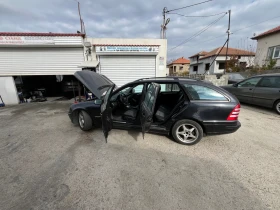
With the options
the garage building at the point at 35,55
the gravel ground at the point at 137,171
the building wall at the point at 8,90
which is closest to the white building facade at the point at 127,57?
the garage building at the point at 35,55

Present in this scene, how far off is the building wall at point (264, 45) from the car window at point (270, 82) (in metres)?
12.4

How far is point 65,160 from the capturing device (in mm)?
2475

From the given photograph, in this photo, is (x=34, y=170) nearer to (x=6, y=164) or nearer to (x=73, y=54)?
(x=6, y=164)

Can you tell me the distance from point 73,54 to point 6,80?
12.6ft

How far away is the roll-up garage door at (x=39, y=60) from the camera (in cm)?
687

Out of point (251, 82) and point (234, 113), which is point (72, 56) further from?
point (251, 82)

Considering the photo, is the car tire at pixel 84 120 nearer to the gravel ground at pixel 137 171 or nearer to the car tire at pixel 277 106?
the gravel ground at pixel 137 171

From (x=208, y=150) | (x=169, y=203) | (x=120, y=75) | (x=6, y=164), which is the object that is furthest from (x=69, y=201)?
(x=120, y=75)

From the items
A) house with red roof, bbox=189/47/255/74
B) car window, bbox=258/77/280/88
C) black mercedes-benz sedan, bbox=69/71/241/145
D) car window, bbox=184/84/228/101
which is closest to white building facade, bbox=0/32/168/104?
black mercedes-benz sedan, bbox=69/71/241/145

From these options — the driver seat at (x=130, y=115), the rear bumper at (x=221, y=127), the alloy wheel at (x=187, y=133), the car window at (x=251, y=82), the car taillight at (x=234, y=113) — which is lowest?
the alloy wheel at (x=187, y=133)

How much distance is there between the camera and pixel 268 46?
13812 mm

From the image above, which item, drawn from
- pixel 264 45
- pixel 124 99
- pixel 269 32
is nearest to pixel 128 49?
pixel 124 99

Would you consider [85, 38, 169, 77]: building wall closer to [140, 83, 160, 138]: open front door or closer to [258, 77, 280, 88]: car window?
[258, 77, 280, 88]: car window

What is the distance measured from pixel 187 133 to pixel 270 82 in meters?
4.60
